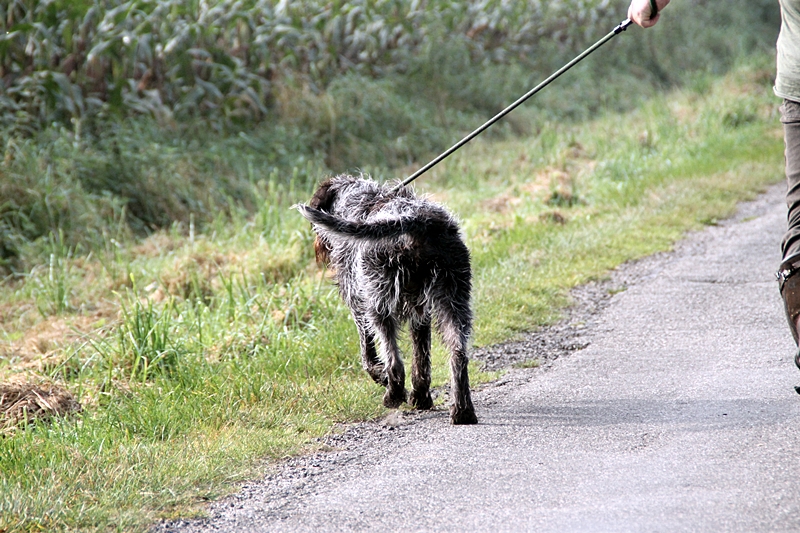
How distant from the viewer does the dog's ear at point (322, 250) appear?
4.99m

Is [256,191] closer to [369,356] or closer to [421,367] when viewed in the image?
[369,356]

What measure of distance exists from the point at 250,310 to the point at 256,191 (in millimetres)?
2872

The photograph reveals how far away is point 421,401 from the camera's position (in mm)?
4398

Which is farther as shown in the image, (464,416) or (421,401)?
(421,401)

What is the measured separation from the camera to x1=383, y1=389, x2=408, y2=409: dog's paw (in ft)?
14.6

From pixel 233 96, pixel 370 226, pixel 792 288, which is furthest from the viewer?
pixel 233 96

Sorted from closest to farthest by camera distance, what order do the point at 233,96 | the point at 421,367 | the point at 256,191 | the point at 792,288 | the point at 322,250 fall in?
1. the point at 792,288
2. the point at 421,367
3. the point at 322,250
4. the point at 256,191
5. the point at 233,96

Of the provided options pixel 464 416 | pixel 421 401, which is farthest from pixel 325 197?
pixel 464 416

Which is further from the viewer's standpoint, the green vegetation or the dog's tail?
the green vegetation

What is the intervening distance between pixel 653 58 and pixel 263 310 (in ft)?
47.8

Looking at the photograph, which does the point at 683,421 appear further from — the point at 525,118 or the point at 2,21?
the point at 525,118

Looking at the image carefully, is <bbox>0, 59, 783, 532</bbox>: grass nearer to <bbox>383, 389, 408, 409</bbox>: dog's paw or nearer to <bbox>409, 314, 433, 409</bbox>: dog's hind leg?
<bbox>383, 389, 408, 409</bbox>: dog's paw

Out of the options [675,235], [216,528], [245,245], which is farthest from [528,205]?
[216,528]

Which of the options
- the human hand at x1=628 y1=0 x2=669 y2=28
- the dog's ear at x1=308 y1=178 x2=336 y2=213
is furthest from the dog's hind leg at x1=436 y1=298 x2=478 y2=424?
the human hand at x1=628 y1=0 x2=669 y2=28
